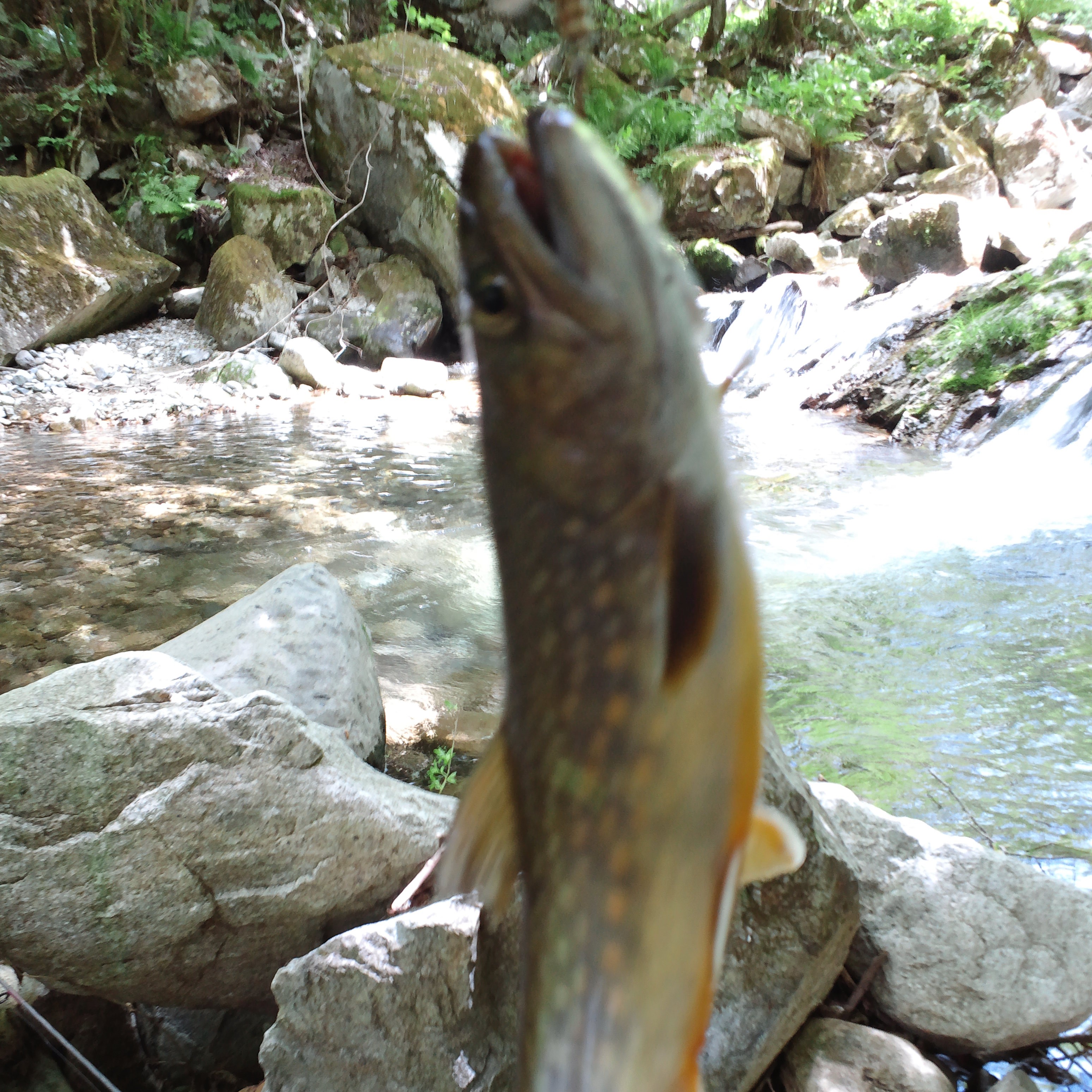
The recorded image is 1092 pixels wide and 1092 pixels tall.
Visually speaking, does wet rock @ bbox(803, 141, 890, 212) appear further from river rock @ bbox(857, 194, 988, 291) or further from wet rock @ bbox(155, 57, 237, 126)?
wet rock @ bbox(155, 57, 237, 126)

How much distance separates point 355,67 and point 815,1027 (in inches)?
632

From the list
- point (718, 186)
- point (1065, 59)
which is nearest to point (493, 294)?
point (718, 186)

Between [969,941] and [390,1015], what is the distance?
1.41m

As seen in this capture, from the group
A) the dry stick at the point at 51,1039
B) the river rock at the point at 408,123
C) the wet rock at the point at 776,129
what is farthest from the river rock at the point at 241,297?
the dry stick at the point at 51,1039

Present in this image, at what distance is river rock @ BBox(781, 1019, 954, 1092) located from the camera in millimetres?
1713

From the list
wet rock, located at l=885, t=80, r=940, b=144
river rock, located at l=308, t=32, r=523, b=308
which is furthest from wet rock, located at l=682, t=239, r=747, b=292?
wet rock, located at l=885, t=80, r=940, b=144

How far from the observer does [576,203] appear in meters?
0.44

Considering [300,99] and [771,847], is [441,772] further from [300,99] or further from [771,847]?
[300,99]

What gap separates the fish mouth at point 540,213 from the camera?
0.43 meters

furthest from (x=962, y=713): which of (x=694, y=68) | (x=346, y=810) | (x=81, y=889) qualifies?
(x=694, y=68)

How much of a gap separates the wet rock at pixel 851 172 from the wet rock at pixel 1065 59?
5.46 meters

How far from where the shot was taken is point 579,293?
1.46ft

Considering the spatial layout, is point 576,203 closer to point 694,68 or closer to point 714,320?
point 714,320

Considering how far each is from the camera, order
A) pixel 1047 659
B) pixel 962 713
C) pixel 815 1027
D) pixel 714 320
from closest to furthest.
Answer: pixel 815 1027 → pixel 962 713 → pixel 1047 659 → pixel 714 320
